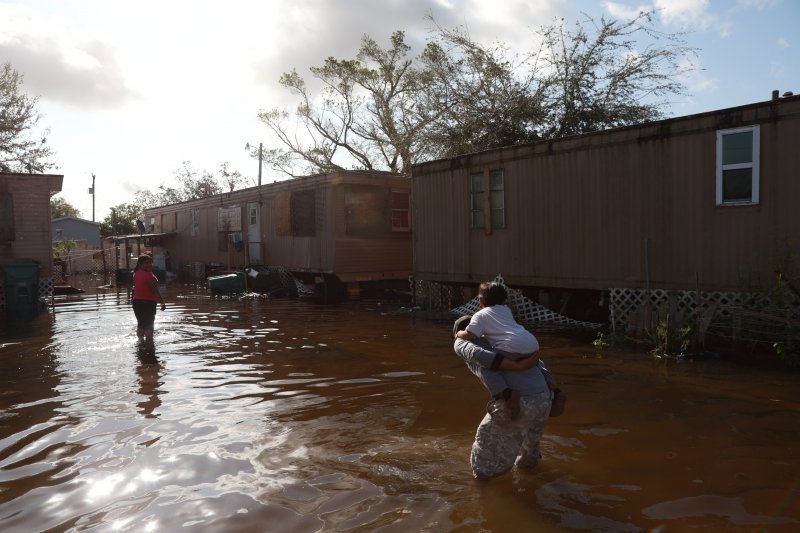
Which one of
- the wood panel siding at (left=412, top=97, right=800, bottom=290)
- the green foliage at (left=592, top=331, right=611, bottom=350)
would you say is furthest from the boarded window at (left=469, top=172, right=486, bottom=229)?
the green foliage at (left=592, top=331, right=611, bottom=350)

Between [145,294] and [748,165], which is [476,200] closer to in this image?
[748,165]

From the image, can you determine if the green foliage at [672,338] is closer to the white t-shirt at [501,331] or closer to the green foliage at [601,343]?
the green foliage at [601,343]

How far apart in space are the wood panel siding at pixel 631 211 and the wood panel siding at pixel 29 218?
12.8 m

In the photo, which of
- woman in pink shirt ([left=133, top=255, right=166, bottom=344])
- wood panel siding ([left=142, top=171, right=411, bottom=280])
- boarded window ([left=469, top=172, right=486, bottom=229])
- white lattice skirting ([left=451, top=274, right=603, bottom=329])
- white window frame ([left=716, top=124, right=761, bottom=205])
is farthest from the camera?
wood panel siding ([left=142, top=171, right=411, bottom=280])

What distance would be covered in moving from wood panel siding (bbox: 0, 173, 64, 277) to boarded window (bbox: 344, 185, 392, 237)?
9278 millimetres

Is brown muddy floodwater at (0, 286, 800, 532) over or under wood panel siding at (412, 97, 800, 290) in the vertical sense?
under

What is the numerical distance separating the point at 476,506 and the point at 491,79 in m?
20.8

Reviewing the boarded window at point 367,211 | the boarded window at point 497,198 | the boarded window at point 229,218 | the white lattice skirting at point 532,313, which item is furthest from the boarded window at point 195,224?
the boarded window at point 497,198

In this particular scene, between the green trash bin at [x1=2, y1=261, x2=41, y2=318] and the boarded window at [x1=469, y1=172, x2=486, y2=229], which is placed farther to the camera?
the green trash bin at [x1=2, y1=261, x2=41, y2=318]

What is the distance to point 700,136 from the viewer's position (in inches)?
418

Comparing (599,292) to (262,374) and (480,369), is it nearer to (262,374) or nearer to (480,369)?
(262,374)

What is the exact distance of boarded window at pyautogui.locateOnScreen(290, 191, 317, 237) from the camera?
21406 mm

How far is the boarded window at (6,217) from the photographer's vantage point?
18625 millimetres

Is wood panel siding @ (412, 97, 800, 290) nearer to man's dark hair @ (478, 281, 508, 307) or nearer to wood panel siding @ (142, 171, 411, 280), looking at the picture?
wood panel siding @ (142, 171, 411, 280)
